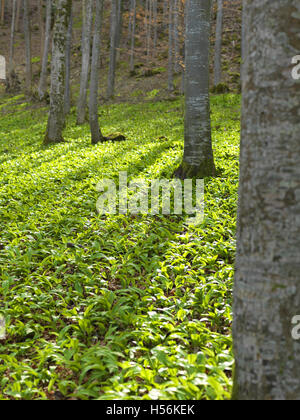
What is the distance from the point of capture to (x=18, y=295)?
3998 mm

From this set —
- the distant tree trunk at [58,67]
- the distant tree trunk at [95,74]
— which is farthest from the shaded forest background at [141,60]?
the distant tree trunk at [58,67]

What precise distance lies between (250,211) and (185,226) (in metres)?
3.57

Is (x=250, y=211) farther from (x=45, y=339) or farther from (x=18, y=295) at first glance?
(x=18, y=295)

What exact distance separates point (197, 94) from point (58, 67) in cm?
713

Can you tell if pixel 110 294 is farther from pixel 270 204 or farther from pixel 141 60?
pixel 141 60

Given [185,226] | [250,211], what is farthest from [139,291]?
[250,211]

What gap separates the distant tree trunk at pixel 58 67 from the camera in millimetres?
12164

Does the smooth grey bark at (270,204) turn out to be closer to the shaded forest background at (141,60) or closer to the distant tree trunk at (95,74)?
the distant tree trunk at (95,74)

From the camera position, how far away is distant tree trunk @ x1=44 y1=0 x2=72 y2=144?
12.2 m

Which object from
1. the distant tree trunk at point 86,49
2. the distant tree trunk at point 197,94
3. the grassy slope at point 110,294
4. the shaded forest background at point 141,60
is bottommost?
the grassy slope at point 110,294

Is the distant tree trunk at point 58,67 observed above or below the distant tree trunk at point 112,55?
below

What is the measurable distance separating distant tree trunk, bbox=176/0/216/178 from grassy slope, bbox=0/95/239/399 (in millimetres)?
541

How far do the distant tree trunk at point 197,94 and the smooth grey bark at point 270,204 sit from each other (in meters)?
5.14

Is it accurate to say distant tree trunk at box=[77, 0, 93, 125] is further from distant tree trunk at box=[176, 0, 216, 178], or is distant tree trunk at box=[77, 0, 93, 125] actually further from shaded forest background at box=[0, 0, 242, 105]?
distant tree trunk at box=[176, 0, 216, 178]
